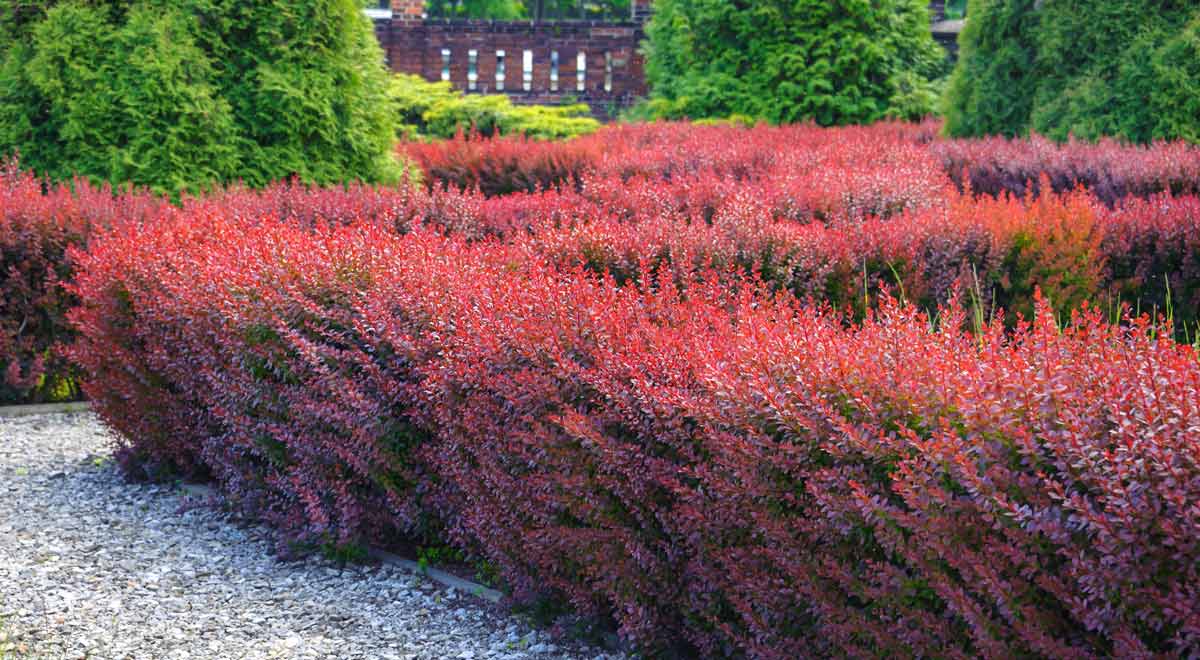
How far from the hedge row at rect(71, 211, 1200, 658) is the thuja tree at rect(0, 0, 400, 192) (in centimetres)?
296

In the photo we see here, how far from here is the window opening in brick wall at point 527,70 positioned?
26594 mm

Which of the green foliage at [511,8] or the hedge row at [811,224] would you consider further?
the green foliage at [511,8]

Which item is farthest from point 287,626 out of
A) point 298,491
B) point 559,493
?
point 559,493

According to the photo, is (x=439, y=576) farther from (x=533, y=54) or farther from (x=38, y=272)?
(x=533, y=54)

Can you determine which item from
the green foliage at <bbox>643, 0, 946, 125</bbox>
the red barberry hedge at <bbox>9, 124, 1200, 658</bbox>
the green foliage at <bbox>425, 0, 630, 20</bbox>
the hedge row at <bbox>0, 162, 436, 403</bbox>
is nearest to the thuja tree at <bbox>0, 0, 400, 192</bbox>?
the red barberry hedge at <bbox>9, 124, 1200, 658</bbox>

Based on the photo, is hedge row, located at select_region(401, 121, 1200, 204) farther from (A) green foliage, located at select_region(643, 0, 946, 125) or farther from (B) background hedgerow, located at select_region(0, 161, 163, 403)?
(A) green foliage, located at select_region(643, 0, 946, 125)

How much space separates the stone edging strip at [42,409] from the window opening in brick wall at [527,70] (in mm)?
20178

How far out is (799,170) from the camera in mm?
9016

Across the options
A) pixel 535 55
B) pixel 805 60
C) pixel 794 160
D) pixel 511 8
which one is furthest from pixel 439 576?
pixel 511 8

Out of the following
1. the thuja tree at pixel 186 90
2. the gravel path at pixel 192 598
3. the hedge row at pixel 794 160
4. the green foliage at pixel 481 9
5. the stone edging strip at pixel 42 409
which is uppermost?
the green foliage at pixel 481 9

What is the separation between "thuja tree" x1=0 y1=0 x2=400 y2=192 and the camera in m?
8.27

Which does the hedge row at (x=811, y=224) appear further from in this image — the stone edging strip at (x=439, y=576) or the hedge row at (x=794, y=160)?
the stone edging strip at (x=439, y=576)

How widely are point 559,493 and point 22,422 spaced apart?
4676 mm

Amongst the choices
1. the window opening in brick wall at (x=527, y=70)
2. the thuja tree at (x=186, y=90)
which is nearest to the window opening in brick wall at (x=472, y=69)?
the window opening in brick wall at (x=527, y=70)
